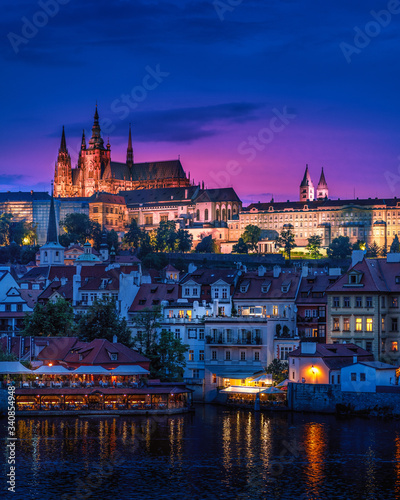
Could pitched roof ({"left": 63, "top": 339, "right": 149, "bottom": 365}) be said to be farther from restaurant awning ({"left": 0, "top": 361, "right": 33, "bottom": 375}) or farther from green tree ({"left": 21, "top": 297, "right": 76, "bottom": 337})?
green tree ({"left": 21, "top": 297, "right": 76, "bottom": 337})

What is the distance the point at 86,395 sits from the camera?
261ft

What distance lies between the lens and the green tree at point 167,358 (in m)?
85.8

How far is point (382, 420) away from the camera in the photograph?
75.3 metres

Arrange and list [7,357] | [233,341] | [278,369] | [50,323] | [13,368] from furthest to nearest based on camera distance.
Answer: [50,323], [233,341], [7,357], [278,369], [13,368]

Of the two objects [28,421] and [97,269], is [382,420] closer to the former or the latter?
[28,421]

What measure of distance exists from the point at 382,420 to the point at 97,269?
45.6 metres

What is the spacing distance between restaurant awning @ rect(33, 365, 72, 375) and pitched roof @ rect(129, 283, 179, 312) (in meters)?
17.7

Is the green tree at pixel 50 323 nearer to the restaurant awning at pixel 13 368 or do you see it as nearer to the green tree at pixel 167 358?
the green tree at pixel 167 358

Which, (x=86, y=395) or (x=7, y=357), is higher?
(x=7, y=357)

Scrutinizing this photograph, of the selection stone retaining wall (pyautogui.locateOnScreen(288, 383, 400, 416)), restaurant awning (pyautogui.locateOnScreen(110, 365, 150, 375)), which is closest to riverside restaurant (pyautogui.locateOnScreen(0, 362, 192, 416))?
restaurant awning (pyautogui.locateOnScreen(110, 365, 150, 375))

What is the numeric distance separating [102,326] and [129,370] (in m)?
10.4

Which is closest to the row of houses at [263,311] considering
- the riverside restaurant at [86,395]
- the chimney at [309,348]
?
the chimney at [309,348]

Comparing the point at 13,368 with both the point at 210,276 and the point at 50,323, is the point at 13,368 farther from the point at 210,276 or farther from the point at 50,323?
the point at 210,276

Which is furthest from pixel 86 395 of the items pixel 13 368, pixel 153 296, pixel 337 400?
pixel 153 296
